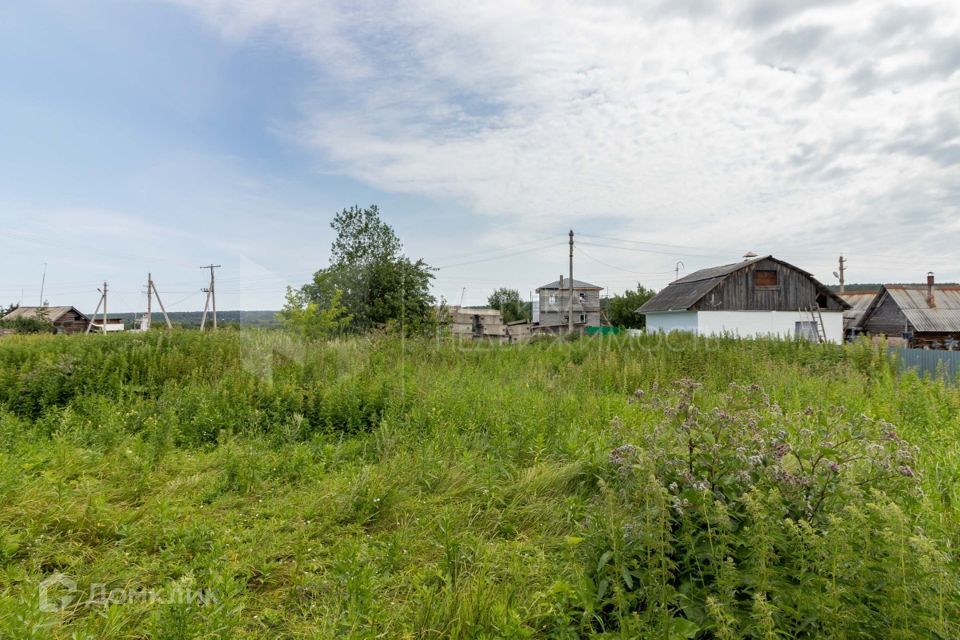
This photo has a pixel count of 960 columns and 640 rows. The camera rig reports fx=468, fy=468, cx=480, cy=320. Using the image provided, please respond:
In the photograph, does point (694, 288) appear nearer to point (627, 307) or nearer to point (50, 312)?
point (627, 307)

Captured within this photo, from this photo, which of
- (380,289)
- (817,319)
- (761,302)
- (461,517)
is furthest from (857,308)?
(461,517)

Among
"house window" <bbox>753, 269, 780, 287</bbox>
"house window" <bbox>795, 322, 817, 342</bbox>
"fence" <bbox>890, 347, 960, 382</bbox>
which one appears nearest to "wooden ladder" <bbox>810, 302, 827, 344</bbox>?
"house window" <bbox>795, 322, 817, 342</bbox>

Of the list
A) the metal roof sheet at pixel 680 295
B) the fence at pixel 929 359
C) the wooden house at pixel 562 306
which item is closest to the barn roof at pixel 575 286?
the wooden house at pixel 562 306

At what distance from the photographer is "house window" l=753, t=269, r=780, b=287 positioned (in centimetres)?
2508

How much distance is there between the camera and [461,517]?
3076 mm

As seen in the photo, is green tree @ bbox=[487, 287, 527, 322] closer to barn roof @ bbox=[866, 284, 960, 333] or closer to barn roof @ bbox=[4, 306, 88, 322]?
barn roof @ bbox=[866, 284, 960, 333]

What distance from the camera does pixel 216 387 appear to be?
5.56 meters

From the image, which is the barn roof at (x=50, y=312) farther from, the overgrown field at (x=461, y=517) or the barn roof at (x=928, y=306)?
the barn roof at (x=928, y=306)

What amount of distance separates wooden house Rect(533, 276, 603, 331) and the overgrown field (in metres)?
37.3

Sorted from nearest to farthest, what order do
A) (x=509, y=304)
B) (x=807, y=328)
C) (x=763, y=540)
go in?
(x=763, y=540) < (x=807, y=328) < (x=509, y=304)

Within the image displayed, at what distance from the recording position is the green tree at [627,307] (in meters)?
43.6

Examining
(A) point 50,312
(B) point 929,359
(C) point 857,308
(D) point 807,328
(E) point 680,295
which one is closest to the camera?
(B) point 929,359

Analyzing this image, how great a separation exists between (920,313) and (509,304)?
35.1m

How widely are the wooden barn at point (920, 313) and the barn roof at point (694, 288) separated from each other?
629cm
